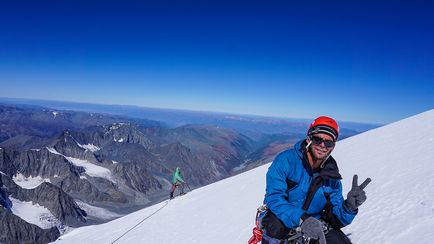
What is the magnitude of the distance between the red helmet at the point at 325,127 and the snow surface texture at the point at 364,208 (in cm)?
263

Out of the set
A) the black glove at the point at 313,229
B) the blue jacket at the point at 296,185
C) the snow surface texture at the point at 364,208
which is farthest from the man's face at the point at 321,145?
the snow surface texture at the point at 364,208

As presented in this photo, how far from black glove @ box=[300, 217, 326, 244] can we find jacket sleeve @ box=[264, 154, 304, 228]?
0.12 m

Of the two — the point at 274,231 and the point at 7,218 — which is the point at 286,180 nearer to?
the point at 274,231

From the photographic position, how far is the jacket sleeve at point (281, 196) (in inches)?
175

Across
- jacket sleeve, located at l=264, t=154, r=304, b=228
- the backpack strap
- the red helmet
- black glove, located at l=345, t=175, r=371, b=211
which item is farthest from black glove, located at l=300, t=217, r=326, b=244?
the red helmet

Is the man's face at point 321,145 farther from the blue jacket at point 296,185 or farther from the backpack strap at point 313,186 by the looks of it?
the backpack strap at point 313,186

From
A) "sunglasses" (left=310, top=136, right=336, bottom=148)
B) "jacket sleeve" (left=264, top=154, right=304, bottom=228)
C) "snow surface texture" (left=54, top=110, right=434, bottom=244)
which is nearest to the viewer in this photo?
"jacket sleeve" (left=264, top=154, right=304, bottom=228)

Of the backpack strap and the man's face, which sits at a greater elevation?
the man's face

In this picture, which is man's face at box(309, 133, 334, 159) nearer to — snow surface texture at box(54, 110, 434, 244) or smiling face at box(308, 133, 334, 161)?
smiling face at box(308, 133, 334, 161)

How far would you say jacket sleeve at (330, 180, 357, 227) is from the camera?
15.6 ft

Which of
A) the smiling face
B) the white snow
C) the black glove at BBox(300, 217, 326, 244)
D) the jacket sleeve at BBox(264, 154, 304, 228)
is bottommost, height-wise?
the white snow

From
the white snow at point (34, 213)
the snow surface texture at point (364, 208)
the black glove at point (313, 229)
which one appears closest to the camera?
the black glove at point (313, 229)

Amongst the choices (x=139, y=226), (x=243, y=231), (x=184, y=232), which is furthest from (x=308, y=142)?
(x=139, y=226)

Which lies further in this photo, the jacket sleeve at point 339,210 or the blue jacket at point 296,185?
the jacket sleeve at point 339,210
